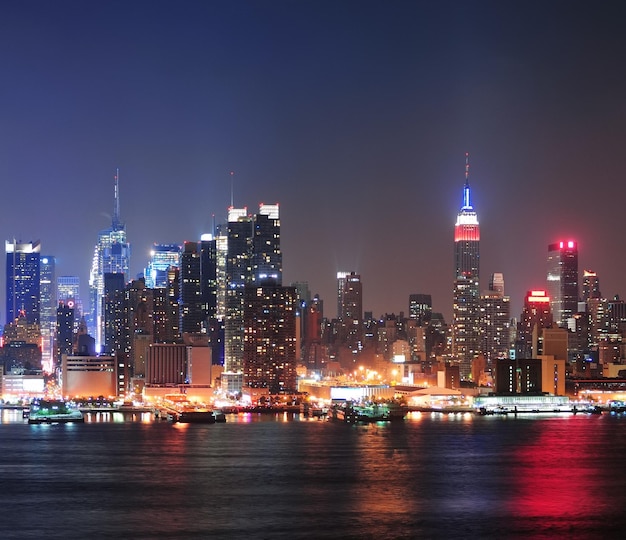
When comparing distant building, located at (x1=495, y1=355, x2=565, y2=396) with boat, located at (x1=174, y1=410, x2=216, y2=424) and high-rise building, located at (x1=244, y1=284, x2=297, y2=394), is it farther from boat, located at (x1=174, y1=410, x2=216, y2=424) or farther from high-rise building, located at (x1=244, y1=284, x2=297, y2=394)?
boat, located at (x1=174, y1=410, x2=216, y2=424)

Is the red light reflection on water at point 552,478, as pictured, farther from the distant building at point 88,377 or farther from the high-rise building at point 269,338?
the distant building at point 88,377

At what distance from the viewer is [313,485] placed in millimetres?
63312

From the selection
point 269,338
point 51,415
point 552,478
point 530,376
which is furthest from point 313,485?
point 269,338

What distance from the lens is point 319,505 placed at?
56.0 metres

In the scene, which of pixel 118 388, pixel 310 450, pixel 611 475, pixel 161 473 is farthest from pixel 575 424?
pixel 118 388

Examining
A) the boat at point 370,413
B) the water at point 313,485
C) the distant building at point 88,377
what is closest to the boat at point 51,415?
the boat at point 370,413

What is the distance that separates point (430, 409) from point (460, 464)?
94.2 meters

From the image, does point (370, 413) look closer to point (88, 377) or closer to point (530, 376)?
point (530, 376)

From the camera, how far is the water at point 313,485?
50.4m

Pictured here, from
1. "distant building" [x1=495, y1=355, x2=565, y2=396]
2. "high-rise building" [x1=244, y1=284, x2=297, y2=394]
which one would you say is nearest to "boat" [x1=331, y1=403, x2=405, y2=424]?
"distant building" [x1=495, y1=355, x2=565, y2=396]

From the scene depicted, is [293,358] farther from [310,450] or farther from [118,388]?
[310,450]

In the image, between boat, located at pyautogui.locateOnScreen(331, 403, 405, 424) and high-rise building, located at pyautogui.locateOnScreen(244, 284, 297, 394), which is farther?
high-rise building, located at pyautogui.locateOnScreen(244, 284, 297, 394)

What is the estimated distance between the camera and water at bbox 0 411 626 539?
165ft

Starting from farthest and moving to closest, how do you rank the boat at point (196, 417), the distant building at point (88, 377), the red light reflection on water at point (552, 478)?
1. the distant building at point (88, 377)
2. the boat at point (196, 417)
3. the red light reflection on water at point (552, 478)
